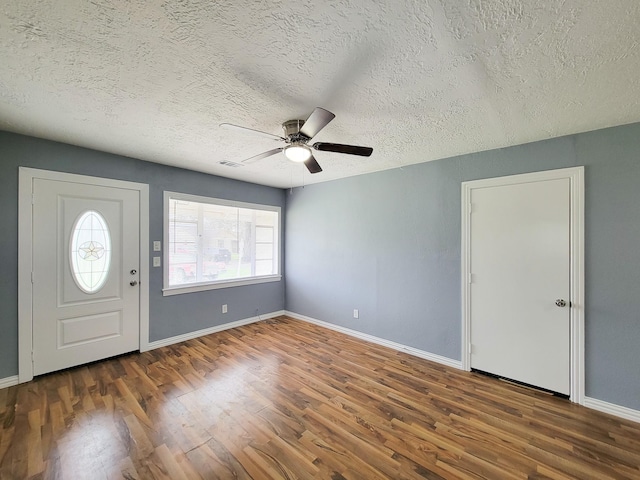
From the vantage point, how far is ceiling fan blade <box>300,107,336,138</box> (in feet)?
5.38

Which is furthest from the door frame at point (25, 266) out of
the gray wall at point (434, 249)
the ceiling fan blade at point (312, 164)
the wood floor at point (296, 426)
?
the gray wall at point (434, 249)

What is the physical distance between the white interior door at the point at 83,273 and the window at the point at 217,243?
1.58ft

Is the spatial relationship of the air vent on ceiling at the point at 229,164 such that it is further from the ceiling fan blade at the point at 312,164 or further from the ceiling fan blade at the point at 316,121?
the ceiling fan blade at the point at 316,121

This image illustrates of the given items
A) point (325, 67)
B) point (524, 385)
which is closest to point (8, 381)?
point (325, 67)

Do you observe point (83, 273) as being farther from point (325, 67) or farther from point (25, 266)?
point (325, 67)

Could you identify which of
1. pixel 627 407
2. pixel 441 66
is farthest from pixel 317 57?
pixel 627 407

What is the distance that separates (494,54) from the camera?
1.43 metres

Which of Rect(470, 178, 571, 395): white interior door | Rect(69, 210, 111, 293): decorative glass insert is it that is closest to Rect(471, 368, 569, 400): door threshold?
Rect(470, 178, 571, 395): white interior door

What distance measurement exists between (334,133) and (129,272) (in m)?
3.04

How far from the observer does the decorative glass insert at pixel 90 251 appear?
9.62ft

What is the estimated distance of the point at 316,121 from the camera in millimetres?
1757

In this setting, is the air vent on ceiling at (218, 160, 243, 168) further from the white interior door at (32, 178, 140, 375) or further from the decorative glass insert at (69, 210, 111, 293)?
the decorative glass insert at (69, 210, 111, 293)

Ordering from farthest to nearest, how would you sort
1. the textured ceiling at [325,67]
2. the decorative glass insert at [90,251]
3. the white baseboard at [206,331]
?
1. the white baseboard at [206,331]
2. the decorative glass insert at [90,251]
3. the textured ceiling at [325,67]

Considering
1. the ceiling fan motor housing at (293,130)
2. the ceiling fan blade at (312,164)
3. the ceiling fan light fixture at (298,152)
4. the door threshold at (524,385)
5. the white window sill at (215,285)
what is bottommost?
the door threshold at (524,385)
